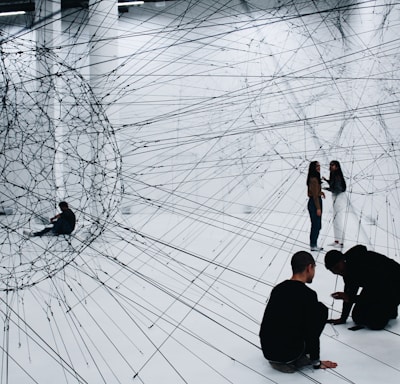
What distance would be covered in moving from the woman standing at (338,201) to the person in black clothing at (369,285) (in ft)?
8.65

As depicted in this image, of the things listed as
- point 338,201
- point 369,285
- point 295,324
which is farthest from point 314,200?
point 295,324

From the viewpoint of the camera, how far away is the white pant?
7105 millimetres

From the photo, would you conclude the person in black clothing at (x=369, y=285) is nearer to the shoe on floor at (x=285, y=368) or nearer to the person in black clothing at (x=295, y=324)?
the person in black clothing at (x=295, y=324)

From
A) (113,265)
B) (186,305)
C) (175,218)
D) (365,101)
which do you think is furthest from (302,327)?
(175,218)

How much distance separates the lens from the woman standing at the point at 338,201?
6.79 m

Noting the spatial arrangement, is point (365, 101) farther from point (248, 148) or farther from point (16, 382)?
point (16, 382)

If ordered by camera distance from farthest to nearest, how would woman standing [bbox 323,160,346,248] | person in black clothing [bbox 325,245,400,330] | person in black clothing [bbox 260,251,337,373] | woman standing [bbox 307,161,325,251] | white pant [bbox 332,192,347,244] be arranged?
white pant [bbox 332,192,347,244] < woman standing [bbox 323,160,346,248] < woman standing [bbox 307,161,325,251] < person in black clothing [bbox 325,245,400,330] < person in black clothing [bbox 260,251,337,373]

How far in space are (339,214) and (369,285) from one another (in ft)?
10.2

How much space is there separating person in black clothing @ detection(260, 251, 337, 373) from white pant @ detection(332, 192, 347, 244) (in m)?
3.74

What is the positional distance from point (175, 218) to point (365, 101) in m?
3.35

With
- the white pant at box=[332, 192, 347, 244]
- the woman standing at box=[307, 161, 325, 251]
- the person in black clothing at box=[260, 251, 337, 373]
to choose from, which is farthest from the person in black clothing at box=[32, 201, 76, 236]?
the white pant at box=[332, 192, 347, 244]

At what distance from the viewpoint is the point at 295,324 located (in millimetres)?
3393

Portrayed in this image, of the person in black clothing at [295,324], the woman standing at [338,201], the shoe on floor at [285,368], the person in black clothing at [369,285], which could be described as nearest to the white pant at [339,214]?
the woman standing at [338,201]

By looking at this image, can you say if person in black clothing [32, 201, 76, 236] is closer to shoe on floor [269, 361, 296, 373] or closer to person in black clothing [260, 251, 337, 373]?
person in black clothing [260, 251, 337, 373]
